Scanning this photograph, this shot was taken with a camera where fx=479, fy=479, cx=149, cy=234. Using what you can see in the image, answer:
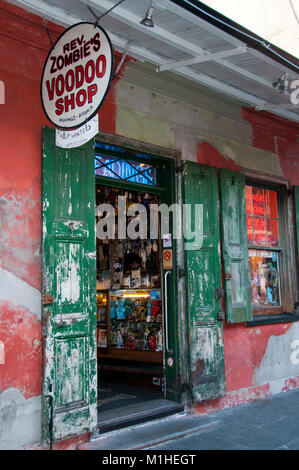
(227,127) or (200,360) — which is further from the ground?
(227,127)

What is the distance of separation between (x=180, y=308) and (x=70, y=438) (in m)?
1.97

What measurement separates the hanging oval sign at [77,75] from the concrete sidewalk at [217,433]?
301cm

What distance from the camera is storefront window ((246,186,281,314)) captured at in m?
7.13

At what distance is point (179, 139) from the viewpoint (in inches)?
234

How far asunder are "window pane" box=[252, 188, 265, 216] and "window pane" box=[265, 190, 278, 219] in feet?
0.42

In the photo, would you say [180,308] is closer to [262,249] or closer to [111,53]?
[262,249]

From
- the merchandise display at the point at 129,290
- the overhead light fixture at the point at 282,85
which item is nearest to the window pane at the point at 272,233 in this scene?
the merchandise display at the point at 129,290

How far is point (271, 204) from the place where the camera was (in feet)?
24.9

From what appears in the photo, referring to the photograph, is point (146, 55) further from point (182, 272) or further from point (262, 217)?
point (262, 217)

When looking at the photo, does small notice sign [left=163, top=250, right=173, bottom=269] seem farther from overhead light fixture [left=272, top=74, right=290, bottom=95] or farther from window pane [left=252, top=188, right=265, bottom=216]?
overhead light fixture [left=272, top=74, right=290, bottom=95]

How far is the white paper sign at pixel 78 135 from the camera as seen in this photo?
12.3ft

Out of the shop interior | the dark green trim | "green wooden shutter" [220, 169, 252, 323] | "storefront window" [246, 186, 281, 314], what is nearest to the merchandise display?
the shop interior
